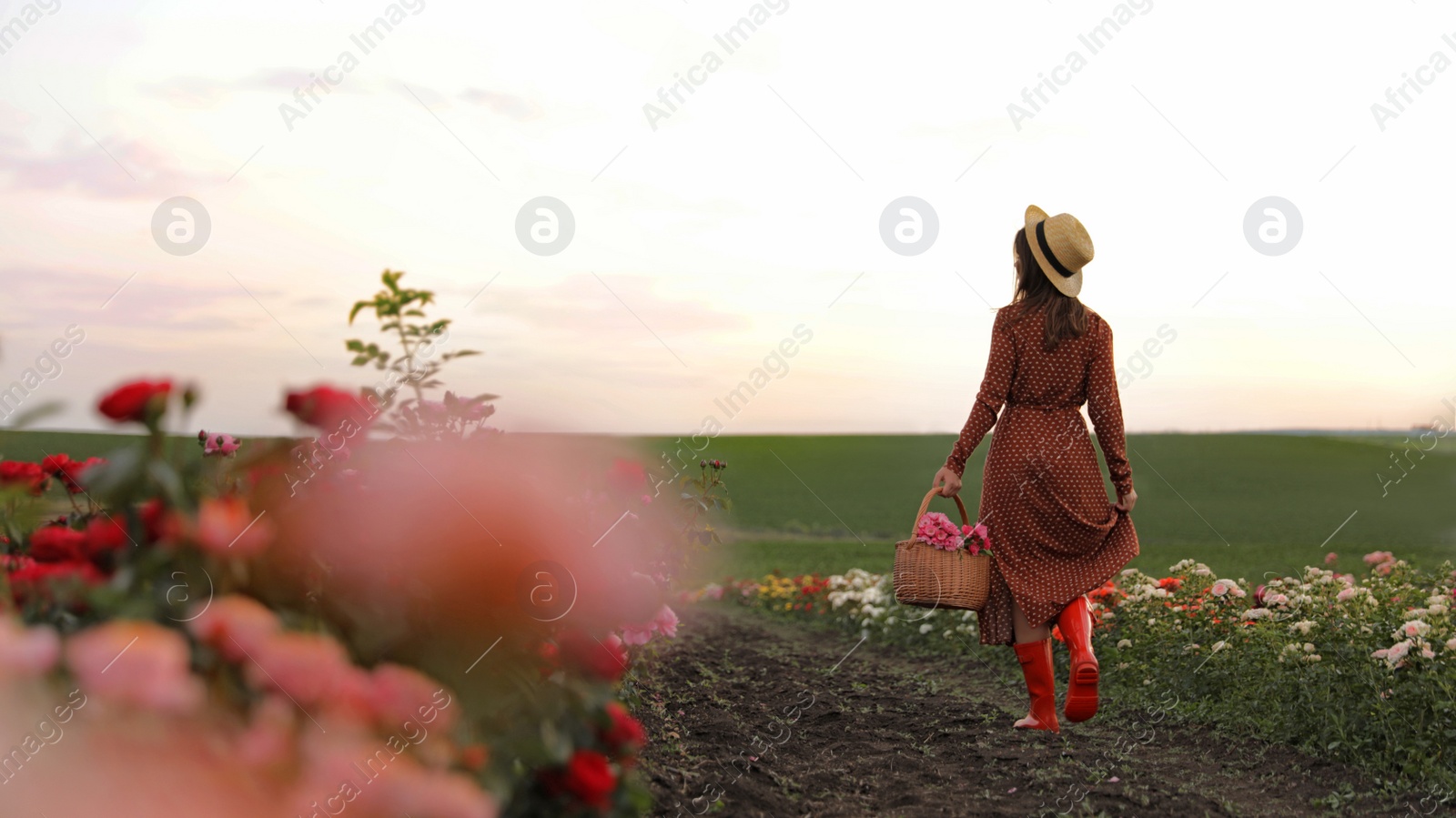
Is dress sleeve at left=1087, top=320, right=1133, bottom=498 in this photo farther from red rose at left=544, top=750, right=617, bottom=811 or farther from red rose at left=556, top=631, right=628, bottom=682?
red rose at left=544, top=750, right=617, bottom=811

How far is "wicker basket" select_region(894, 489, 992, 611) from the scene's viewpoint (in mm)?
4531

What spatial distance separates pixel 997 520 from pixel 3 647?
390 cm

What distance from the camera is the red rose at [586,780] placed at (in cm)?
183

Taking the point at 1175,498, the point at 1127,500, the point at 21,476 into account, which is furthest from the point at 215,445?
the point at 1175,498

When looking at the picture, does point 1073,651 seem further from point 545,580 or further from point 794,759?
point 545,580

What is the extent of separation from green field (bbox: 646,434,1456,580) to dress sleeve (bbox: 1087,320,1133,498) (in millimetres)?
1936

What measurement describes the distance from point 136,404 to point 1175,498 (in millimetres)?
25847

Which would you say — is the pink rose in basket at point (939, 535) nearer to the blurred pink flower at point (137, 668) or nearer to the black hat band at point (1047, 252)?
the black hat band at point (1047, 252)

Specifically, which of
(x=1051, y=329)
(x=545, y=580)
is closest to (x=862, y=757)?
(x=1051, y=329)

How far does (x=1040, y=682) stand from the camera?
472 cm

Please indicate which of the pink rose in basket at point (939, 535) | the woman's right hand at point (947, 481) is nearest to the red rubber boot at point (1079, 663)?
the pink rose in basket at point (939, 535)

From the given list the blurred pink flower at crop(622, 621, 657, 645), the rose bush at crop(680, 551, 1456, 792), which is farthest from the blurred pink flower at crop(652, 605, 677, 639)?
the rose bush at crop(680, 551, 1456, 792)

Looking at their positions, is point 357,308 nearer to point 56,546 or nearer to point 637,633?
point 56,546

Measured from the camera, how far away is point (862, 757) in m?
4.41
